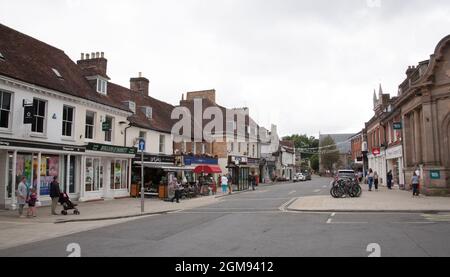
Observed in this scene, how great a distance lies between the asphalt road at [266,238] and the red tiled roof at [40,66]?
10.5 metres

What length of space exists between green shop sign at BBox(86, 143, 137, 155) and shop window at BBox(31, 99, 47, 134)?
10.8 ft

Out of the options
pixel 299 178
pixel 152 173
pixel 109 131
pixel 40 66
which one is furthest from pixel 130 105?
pixel 299 178

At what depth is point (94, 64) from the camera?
30094 millimetres

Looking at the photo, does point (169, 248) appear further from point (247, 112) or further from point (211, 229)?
point (247, 112)

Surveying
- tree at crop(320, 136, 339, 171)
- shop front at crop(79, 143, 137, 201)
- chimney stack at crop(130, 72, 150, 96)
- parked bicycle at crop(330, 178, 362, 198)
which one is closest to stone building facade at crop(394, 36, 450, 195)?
parked bicycle at crop(330, 178, 362, 198)

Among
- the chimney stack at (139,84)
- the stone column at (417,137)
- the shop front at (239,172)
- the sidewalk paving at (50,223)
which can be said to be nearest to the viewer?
the sidewalk paving at (50,223)

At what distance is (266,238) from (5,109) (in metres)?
14.6

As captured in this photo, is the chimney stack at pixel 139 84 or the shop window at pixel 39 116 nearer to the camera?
the shop window at pixel 39 116

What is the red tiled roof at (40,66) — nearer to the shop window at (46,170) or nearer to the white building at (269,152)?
the shop window at (46,170)

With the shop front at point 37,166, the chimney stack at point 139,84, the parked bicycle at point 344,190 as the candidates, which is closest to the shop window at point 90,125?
the shop front at point 37,166

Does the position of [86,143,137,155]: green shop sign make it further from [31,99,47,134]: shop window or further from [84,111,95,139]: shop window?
[31,99,47,134]: shop window

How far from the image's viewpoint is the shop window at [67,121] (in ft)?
75.4
